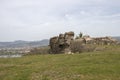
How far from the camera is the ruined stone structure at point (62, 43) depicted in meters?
88.2

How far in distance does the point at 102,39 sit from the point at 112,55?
246 ft

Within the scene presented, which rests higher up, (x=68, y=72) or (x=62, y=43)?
(x=62, y=43)

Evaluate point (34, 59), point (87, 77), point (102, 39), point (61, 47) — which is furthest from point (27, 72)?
point (102, 39)

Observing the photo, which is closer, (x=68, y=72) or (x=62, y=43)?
(x=68, y=72)

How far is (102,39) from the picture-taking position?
418 ft

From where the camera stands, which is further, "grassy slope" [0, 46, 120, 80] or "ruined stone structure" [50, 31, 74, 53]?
"ruined stone structure" [50, 31, 74, 53]

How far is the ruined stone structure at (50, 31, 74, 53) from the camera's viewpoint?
88188 millimetres

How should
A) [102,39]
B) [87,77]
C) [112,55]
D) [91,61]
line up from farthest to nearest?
[102,39] → [112,55] → [91,61] → [87,77]

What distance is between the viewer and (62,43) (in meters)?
88.9

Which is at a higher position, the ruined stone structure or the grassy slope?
the ruined stone structure

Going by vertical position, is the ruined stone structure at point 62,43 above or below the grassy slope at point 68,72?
above

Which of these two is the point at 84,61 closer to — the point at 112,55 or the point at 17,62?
the point at 112,55

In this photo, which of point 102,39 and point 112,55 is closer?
point 112,55

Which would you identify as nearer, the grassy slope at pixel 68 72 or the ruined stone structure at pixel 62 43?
the grassy slope at pixel 68 72
